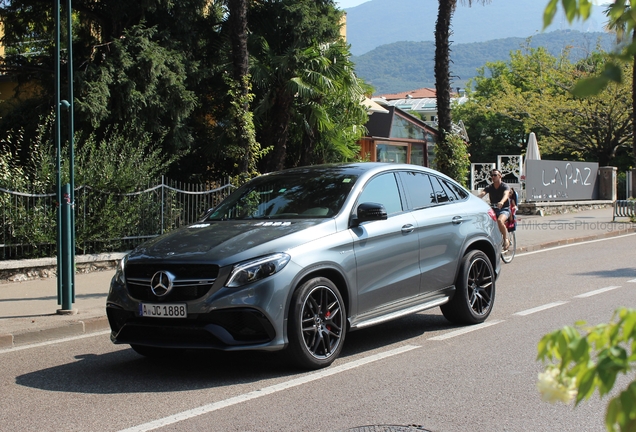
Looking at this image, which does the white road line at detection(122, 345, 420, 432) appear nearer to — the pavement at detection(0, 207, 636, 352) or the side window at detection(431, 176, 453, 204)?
the side window at detection(431, 176, 453, 204)

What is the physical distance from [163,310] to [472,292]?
3.60 m

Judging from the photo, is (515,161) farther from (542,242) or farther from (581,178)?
(542,242)

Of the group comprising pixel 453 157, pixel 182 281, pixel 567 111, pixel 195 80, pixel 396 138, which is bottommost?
pixel 182 281

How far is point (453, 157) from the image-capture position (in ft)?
61.8

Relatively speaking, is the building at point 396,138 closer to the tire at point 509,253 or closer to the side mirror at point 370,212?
the tire at point 509,253

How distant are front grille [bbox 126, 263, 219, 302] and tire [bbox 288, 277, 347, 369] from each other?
700 millimetres

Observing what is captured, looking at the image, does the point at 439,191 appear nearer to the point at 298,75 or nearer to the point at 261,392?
the point at 261,392

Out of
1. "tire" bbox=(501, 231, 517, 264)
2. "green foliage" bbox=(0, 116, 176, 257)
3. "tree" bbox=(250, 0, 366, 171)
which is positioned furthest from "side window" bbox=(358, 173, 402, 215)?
"tree" bbox=(250, 0, 366, 171)

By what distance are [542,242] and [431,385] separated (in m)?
13.6

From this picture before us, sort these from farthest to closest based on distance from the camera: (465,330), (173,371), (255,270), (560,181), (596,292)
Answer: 1. (560,181)
2. (596,292)
3. (465,330)
4. (173,371)
5. (255,270)

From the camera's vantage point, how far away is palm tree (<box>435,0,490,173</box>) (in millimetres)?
18297

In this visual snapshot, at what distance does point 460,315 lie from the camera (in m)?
8.08

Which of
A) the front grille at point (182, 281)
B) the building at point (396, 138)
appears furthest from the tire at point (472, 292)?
A: the building at point (396, 138)

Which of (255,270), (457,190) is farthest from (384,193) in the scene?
(255,270)
